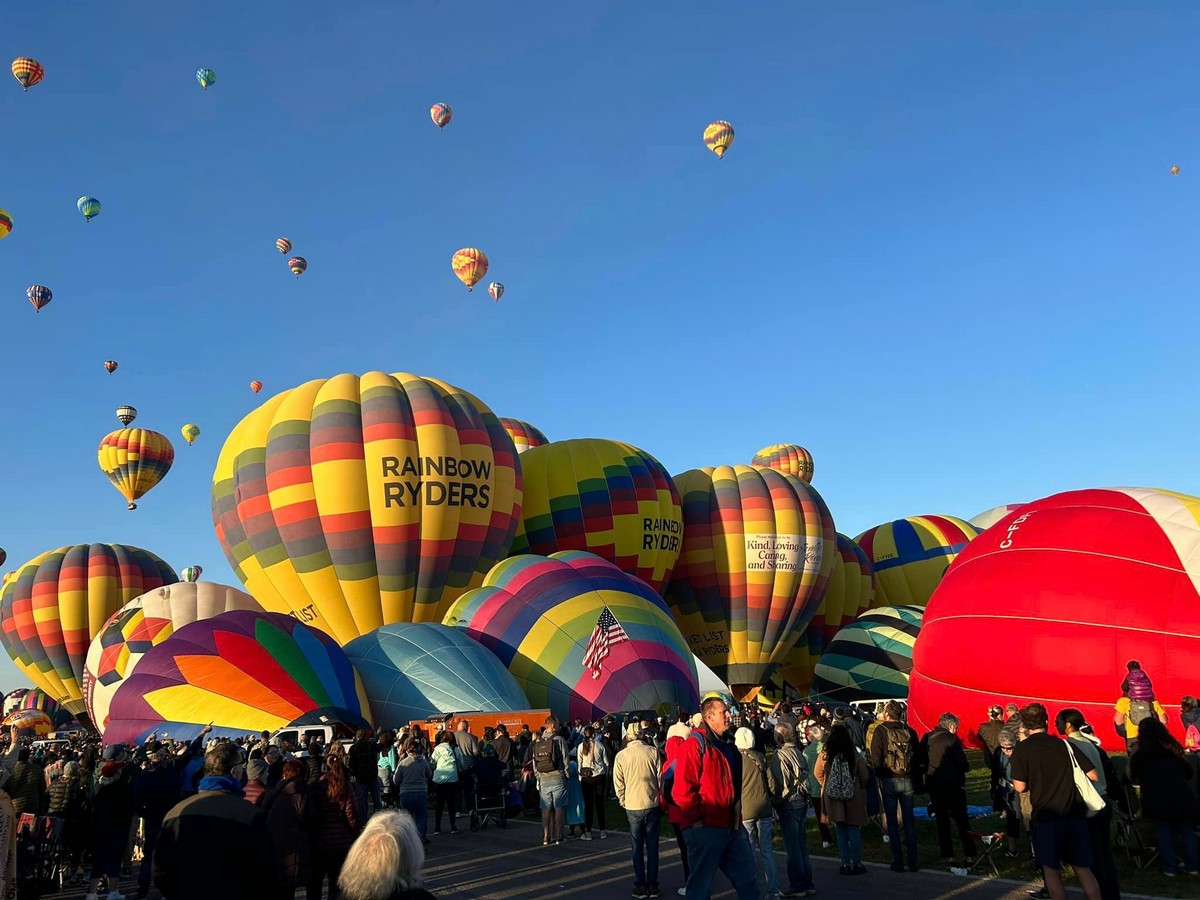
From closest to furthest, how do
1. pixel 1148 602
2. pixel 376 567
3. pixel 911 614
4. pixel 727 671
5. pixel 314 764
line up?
pixel 314 764, pixel 1148 602, pixel 376 567, pixel 911 614, pixel 727 671

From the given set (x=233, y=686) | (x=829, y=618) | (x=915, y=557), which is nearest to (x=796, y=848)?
(x=233, y=686)

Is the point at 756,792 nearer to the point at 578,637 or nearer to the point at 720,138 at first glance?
the point at 578,637

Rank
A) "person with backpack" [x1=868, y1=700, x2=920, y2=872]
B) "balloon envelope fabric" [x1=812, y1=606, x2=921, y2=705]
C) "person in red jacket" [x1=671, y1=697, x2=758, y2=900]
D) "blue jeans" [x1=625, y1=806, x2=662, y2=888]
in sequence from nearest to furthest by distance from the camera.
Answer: "person in red jacket" [x1=671, y1=697, x2=758, y2=900], "blue jeans" [x1=625, y1=806, x2=662, y2=888], "person with backpack" [x1=868, y1=700, x2=920, y2=872], "balloon envelope fabric" [x1=812, y1=606, x2=921, y2=705]

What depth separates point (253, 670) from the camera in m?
16.4

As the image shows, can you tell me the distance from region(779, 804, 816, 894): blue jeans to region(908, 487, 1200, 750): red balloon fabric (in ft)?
20.5

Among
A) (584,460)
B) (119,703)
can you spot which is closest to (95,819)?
(119,703)

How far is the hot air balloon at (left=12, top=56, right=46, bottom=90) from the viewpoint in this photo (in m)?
35.4

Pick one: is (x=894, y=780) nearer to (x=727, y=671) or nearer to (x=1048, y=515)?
(x=1048, y=515)

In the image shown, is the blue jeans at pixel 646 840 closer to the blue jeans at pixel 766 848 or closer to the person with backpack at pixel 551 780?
the blue jeans at pixel 766 848

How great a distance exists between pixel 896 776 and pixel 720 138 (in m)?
31.3

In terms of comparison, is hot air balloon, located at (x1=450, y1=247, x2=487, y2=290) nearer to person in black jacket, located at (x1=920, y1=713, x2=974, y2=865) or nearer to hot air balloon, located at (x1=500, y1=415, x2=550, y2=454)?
hot air balloon, located at (x1=500, y1=415, x2=550, y2=454)

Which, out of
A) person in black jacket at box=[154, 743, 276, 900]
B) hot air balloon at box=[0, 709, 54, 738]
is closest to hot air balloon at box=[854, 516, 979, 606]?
hot air balloon at box=[0, 709, 54, 738]

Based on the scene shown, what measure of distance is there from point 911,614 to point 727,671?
250 inches

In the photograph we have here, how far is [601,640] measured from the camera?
63.5ft
